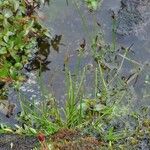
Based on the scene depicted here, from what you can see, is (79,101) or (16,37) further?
(16,37)

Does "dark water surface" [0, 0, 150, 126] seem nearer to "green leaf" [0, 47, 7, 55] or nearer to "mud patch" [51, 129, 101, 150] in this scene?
"green leaf" [0, 47, 7, 55]

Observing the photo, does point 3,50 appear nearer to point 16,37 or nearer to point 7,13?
point 16,37

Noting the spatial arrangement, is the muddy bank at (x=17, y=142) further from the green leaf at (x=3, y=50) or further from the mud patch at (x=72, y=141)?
the green leaf at (x=3, y=50)

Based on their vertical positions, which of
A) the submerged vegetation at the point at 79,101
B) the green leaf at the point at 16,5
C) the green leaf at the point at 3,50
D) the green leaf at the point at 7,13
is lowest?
the submerged vegetation at the point at 79,101

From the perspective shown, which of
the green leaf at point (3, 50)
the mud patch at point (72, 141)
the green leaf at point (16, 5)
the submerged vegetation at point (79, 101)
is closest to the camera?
the mud patch at point (72, 141)

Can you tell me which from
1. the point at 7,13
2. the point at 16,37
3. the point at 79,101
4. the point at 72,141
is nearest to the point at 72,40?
the point at 16,37

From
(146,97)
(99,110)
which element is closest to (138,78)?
(146,97)

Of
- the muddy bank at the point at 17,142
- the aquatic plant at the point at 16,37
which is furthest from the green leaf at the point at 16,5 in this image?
the muddy bank at the point at 17,142

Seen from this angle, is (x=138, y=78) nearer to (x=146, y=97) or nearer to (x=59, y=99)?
(x=146, y=97)

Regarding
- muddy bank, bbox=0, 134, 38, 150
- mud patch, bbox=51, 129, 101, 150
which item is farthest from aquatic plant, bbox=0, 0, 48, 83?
mud patch, bbox=51, 129, 101, 150
